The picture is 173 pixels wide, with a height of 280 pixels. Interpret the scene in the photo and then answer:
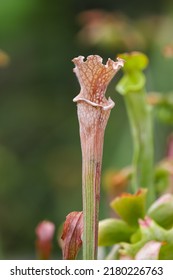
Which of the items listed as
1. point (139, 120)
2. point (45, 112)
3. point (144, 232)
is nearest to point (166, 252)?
point (144, 232)

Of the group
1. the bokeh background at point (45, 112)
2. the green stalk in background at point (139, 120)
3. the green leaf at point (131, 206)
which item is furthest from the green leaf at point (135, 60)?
the bokeh background at point (45, 112)

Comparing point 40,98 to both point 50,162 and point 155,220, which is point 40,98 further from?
point 155,220

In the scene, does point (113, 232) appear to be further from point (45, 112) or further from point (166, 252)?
point (45, 112)

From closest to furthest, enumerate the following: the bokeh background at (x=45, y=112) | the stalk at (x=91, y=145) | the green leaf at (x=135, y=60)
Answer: the stalk at (x=91, y=145), the green leaf at (x=135, y=60), the bokeh background at (x=45, y=112)

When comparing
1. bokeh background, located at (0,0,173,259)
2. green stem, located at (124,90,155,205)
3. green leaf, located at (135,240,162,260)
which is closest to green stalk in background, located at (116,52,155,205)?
green stem, located at (124,90,155,205)

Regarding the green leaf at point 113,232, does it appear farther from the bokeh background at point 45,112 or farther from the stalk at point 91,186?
the bokeh background at point 45,112
